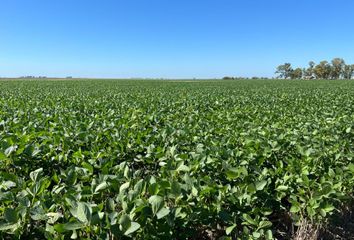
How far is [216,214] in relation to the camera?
244 centimetres

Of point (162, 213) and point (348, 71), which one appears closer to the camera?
point (162, 213)

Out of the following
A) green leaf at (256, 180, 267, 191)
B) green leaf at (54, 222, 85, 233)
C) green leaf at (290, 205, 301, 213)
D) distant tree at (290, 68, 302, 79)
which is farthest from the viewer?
distant tree at (290, 68, 302, 79)

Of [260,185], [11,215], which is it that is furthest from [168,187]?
[11,215]

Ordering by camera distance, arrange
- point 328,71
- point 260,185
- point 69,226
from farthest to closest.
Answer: point 328,71
point 260,185
point 69,226

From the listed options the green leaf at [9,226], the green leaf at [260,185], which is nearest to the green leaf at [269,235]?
the green leaf at [260,185]

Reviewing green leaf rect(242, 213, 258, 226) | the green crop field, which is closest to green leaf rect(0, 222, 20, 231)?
the green crop field

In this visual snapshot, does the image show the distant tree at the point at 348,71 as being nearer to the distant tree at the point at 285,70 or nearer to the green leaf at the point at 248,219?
the distant tree at the point at 285,70

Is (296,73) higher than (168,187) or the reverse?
higher

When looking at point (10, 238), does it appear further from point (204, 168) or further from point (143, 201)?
point (204, 168)

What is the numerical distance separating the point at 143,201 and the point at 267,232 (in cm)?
106

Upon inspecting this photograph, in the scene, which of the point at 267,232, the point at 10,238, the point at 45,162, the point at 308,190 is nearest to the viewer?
the point at 10,238

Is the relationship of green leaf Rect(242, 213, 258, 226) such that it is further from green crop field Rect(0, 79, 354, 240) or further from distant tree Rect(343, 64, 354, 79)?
distant tree Rect(343, 64, 354, 79)

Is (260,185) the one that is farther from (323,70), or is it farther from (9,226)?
(323,70)

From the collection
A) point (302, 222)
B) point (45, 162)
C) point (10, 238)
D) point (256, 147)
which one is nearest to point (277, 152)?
point (256, 147)
